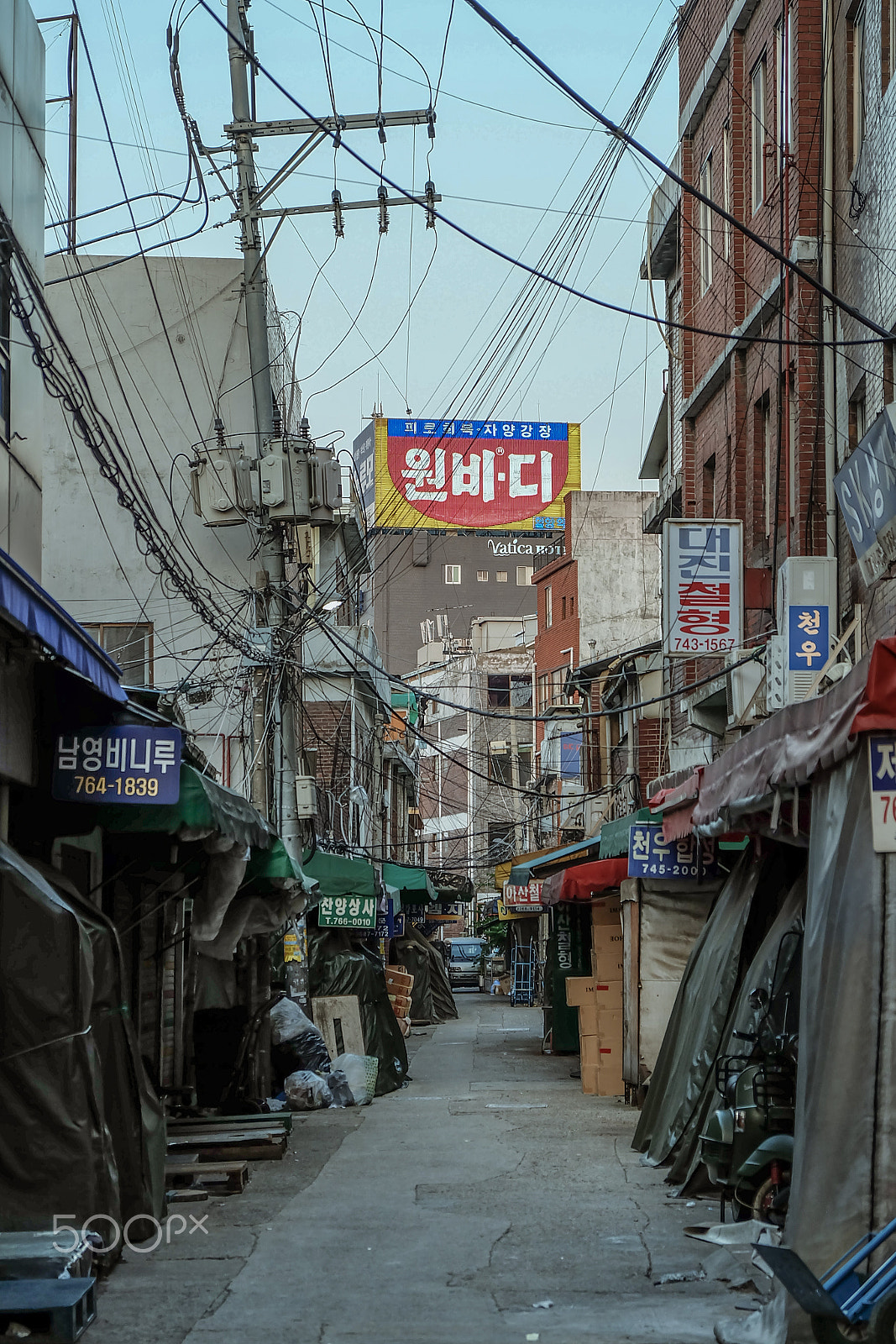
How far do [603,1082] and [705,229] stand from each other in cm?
1205

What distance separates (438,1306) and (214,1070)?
372 inches

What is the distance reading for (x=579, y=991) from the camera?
19.2 meters

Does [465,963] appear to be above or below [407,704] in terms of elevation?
below

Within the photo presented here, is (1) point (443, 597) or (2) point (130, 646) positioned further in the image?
(1) point (443, 597)

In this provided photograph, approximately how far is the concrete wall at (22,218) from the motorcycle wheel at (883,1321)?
8261mm

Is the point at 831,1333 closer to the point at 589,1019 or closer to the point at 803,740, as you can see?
the point at 803,740

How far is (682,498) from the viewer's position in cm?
2202

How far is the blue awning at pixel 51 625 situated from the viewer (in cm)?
684

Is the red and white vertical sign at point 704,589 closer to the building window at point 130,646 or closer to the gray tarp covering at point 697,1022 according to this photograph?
the gray tarp covering at point 697,1022

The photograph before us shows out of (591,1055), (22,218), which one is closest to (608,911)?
(591,1055)

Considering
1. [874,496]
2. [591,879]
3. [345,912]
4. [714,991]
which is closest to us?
[874,496]

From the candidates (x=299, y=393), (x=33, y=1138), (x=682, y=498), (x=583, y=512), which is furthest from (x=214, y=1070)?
(x=583, y=512)

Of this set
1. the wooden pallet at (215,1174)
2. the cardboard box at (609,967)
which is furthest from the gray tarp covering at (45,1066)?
the cardboard box at (609,967)

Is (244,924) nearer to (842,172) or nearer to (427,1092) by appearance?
(427,1092)
